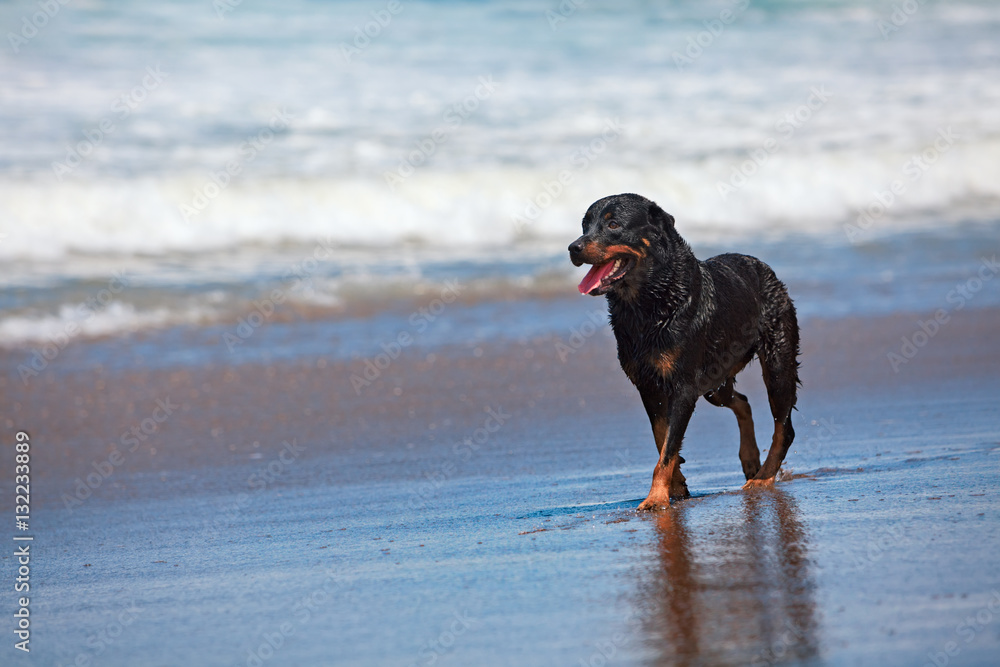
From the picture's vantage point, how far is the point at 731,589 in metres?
3.40

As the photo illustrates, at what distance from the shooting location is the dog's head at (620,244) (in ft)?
16.8

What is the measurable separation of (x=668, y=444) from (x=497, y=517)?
821 millimetres

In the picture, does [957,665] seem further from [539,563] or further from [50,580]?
[50,580]

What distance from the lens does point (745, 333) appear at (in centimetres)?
557

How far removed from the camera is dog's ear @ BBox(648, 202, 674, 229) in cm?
524

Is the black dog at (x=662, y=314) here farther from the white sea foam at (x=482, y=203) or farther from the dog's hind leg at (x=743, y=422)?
the white sea foam at (x=482, y=203)

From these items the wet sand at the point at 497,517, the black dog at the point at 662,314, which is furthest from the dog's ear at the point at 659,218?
the wet sand at the point at 497,517

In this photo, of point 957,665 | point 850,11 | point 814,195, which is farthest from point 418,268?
point 850,11

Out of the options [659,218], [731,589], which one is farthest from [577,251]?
[731,589]

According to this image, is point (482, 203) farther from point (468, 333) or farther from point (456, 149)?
point (468, 333)

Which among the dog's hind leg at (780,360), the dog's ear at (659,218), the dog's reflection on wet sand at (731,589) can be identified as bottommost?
the dog's reflection on wet sand at (731,589)

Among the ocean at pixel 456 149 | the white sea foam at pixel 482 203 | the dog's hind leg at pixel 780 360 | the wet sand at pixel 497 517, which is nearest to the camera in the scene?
the wet sand at pixel 497 517

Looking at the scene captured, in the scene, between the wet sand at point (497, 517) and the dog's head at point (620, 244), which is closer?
the wet sand at point (497, 517)

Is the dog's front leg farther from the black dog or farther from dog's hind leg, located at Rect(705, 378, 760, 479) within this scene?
dog's hind leg, located at Rect(705, 378, 760, 479)
